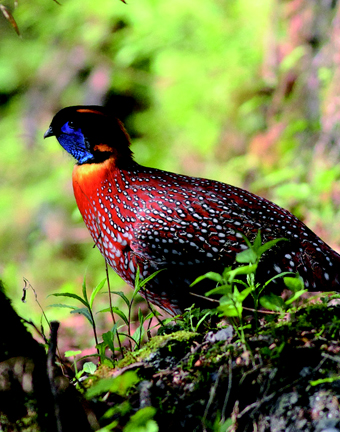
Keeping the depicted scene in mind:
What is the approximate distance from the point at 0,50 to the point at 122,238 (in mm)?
11470

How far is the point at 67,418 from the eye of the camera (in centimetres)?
200

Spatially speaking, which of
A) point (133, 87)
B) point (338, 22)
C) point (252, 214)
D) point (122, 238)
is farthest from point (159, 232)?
point (133, 87)

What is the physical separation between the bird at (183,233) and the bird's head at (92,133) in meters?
0.23

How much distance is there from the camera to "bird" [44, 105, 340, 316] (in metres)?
3.36

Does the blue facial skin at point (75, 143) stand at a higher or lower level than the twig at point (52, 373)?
higher

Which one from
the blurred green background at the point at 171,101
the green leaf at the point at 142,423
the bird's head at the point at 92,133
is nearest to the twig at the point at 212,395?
the green leaf at the point at 142,423

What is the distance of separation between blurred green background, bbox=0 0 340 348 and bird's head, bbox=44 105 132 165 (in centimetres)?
306

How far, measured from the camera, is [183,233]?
11.1 ft

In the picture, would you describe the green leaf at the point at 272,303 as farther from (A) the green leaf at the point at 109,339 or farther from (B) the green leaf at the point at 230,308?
(A) the green leaf at the point at 109,339

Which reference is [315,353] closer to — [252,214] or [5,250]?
[252,214]

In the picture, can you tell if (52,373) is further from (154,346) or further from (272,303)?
(272,303)

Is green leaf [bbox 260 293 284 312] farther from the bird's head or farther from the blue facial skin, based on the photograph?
the blue facial skin

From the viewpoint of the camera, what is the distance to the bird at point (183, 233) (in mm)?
3359

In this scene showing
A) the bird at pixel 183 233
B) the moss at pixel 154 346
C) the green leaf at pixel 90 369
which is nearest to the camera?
the moss at pixel 154 346
